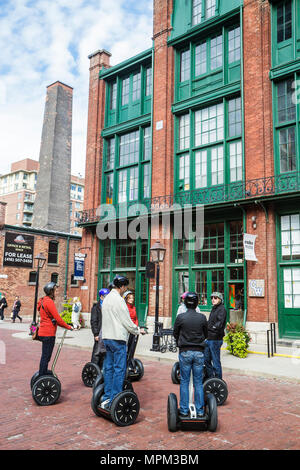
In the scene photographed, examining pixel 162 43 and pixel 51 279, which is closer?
pixel 162 43

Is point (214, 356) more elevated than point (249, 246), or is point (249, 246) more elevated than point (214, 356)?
point (249, 246)

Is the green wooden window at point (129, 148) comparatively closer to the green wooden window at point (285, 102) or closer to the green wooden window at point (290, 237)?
the green wooden window at point (285, 102)

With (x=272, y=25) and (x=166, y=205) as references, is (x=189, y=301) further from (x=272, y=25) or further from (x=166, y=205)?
(x=272, y=25)

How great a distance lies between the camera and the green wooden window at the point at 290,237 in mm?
14023

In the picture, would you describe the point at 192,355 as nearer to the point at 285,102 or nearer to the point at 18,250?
the point at 285,102

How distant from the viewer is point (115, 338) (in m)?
5.59

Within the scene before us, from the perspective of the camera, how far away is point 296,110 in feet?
47.3

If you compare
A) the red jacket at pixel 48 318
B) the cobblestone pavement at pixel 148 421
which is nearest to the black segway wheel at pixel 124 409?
the cobblestone pavement at pixel 148 421

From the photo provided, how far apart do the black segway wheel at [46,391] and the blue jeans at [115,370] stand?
43.8 inches

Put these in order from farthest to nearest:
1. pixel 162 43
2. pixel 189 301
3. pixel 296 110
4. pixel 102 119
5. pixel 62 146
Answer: pixel 62 146 → pixel 102 119 → pixel 162 43 → pixel 296 110 → pixel 189 301

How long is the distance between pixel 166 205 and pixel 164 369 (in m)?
9.03

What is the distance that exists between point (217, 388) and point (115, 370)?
194 cm

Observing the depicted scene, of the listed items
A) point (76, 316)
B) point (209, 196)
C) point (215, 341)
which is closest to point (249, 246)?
point (209, 196)
